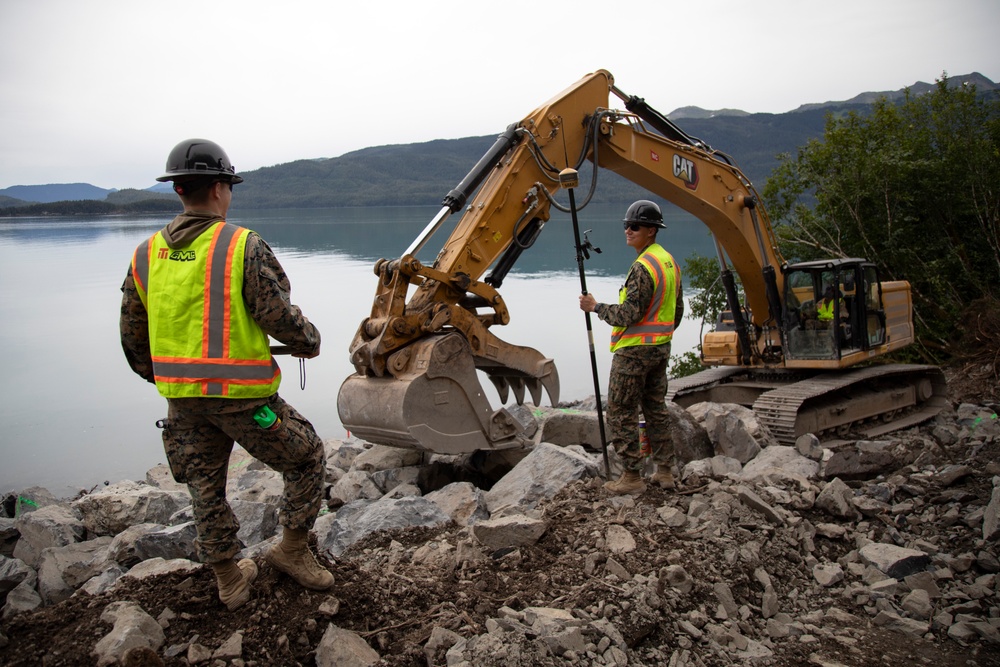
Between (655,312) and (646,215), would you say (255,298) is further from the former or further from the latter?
(646,215)

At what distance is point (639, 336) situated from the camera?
527 cm

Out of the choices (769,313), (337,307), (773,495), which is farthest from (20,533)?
(337,307)

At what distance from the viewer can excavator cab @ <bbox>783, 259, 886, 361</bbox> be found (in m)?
8.91

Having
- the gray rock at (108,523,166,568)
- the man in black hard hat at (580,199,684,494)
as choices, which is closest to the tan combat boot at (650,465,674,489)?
the man in black hard hat at (580,199,684,494)

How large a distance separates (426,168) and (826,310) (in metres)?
60.9

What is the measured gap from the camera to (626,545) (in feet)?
14.4

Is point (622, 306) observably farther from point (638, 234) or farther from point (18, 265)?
point (18, 265)

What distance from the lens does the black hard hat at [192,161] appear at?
10.4 ft

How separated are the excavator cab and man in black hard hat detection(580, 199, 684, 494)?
4106 mm

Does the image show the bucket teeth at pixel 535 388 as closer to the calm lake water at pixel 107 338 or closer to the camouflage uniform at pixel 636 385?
the camouflage uniform at pixel 636 385

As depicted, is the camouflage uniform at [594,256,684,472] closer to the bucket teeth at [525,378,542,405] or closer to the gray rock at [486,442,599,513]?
the gray rock at [486,442,599,513]

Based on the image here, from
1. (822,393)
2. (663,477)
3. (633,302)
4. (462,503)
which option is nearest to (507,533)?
(462,503)

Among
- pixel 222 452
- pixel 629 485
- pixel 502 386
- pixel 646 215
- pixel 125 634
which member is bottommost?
pixel 629 485

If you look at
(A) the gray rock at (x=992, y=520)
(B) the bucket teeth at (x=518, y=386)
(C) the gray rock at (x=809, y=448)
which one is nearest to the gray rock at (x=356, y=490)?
(B) the bucket teeth at (x=518, y=386)
